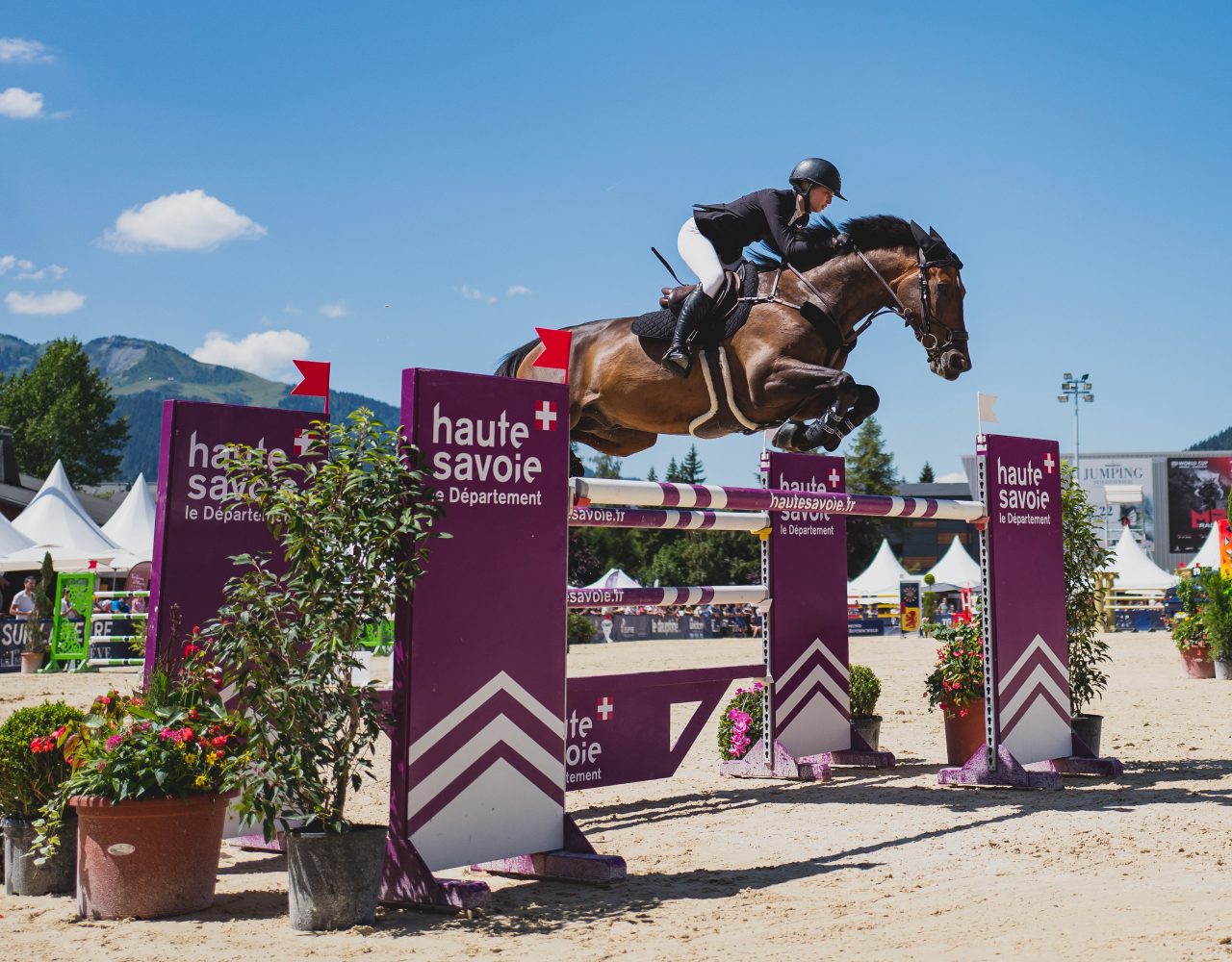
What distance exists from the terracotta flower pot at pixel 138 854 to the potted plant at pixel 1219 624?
12.2 meters

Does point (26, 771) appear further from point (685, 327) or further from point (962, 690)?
point (962, 690)

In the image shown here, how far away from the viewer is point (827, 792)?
6035mm

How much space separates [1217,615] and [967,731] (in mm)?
8140

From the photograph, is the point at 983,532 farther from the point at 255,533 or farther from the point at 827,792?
the point at 255,533

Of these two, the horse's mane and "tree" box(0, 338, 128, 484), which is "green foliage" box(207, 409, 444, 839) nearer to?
the horse's mane

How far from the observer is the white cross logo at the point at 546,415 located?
404 centimetres

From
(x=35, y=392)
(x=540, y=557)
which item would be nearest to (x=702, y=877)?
(x=540, y=557)

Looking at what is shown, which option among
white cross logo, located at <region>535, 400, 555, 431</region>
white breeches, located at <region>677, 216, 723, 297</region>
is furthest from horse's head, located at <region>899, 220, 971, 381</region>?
white cross logo, located at <region>535, 400, 555, 431</region>

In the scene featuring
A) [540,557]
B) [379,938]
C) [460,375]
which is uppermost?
[460,375]

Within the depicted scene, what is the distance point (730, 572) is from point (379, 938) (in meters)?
41.3

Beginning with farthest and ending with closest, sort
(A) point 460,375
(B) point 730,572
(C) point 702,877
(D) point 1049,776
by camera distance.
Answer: (B) point 730,572
(D) point 1049,776
(C) point 702,877
(A) point 460,375

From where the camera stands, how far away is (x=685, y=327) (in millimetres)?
5359

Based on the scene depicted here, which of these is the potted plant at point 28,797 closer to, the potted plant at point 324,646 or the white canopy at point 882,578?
the potted plant at point 324,646

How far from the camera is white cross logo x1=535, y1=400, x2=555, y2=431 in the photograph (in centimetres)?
404
